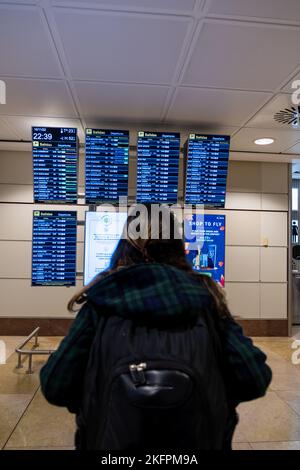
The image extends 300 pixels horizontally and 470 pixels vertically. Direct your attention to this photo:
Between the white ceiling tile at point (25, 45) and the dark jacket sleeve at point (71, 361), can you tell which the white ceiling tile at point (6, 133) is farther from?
the dark jacket sleeve at point (71, 361)

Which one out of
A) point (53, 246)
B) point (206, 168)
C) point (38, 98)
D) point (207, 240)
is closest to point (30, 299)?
point (53, 246)

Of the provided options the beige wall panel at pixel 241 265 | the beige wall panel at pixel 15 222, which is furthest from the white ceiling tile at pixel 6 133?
the beige wall panel at pixel 241 265

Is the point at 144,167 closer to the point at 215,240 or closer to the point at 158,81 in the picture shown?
the point at 158,81

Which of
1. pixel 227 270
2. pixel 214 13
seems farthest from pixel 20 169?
pixel 214 13

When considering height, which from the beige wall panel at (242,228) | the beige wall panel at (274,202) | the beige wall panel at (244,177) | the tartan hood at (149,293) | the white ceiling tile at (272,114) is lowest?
the tartan hood at (149,293)

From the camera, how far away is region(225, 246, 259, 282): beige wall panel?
4.72 meters

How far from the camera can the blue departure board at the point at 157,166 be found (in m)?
3.20

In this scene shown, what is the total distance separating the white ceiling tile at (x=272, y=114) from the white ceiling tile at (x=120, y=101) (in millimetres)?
885

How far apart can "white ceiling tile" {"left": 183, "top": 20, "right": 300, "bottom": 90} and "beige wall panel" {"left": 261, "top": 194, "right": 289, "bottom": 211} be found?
2.41 metres

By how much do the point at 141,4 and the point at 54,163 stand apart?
5.77 ft

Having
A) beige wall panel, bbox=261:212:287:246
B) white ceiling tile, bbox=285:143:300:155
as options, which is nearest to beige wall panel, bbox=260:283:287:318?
beige wall panel, bbox=261:212:287:246

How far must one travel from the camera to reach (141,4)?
67.4 inches

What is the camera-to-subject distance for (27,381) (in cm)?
323

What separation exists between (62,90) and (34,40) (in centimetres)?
66
